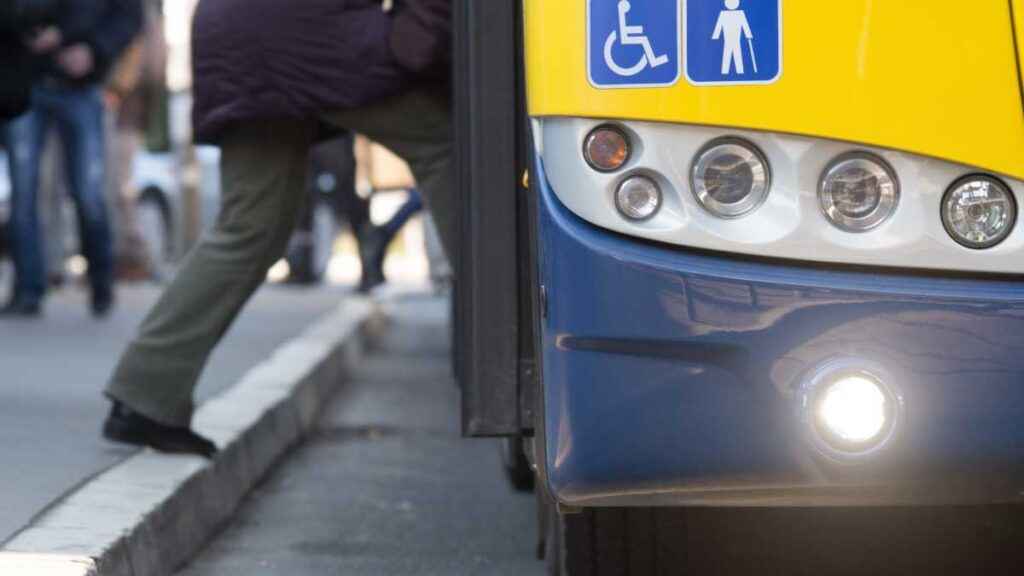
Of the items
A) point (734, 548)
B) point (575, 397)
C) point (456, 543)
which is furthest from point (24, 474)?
point (575, 397)

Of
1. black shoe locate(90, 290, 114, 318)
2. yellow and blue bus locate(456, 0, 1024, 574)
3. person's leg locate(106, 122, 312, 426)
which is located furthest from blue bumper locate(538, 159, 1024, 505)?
black shoe locate(90, 290, 114, 318)

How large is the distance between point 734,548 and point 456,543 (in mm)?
827

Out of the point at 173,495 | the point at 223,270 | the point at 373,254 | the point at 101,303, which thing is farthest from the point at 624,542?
the point at 101,303

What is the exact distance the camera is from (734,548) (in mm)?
4176

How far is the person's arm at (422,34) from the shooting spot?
430cm

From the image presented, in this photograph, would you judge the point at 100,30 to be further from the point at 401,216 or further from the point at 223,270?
the point at 223,270

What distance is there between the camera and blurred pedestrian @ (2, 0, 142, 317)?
9.15 metres

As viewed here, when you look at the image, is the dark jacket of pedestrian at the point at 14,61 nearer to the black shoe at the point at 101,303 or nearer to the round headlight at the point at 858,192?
the black shoe at the point at 101,303

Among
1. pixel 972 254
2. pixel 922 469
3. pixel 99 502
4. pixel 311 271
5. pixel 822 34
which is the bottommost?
pixel 311 271

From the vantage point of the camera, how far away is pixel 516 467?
5.37 m

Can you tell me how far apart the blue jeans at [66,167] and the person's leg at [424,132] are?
5250 millimetres

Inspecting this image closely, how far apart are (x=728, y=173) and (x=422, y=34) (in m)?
1.40

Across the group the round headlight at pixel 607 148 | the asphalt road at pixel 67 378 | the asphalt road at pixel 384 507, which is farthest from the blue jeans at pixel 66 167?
the round headlight at pixel 607 148

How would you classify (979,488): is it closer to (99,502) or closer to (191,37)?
(99,502)
